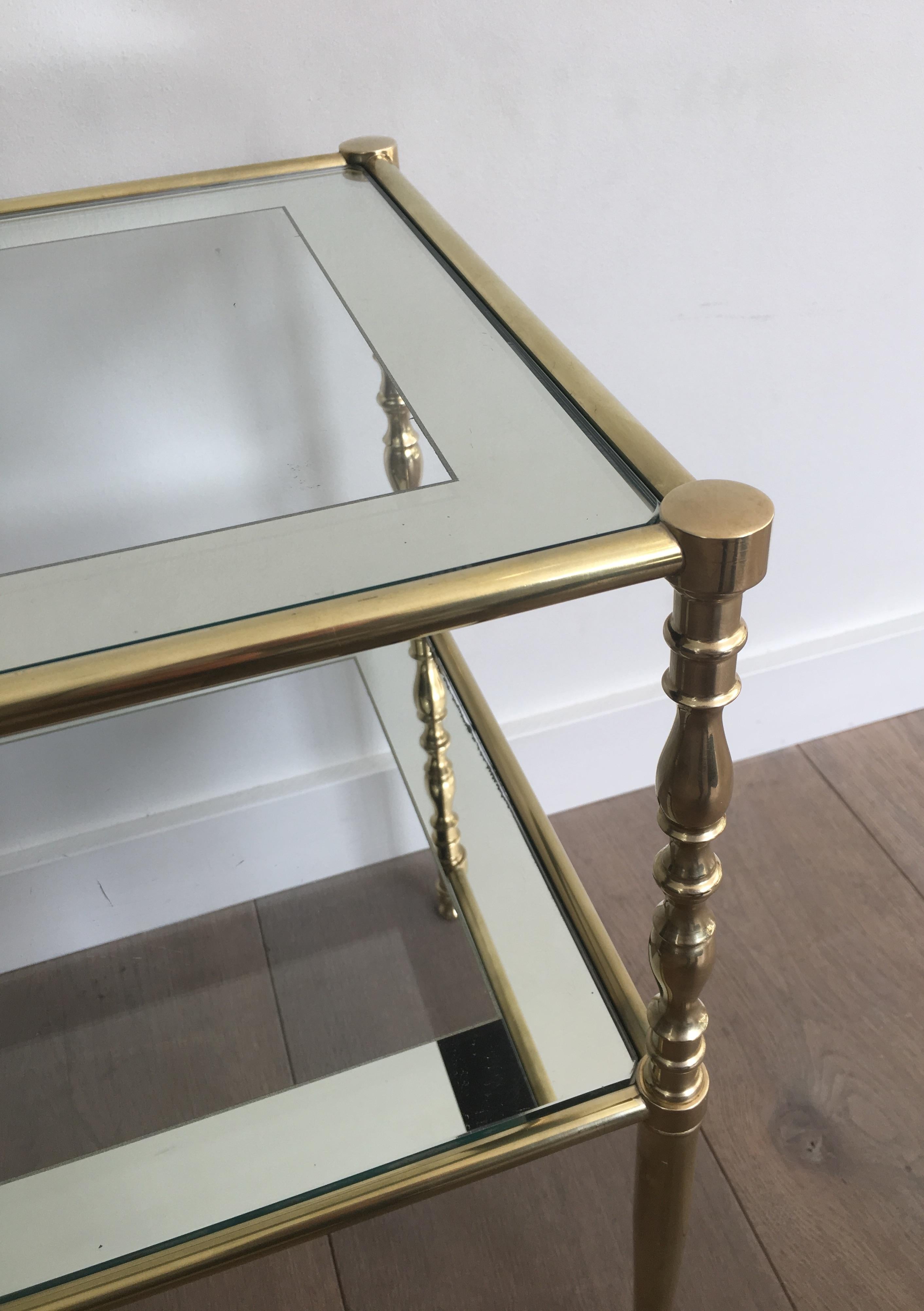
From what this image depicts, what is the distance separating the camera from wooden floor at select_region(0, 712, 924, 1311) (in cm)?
72

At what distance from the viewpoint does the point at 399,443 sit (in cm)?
43

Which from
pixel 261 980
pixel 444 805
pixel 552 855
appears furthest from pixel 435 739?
pixel 261 980

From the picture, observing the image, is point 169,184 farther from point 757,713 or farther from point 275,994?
point 757,713

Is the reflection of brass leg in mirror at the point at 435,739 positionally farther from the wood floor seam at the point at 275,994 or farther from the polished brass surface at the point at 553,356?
the polished brass surface at the point at 553,356

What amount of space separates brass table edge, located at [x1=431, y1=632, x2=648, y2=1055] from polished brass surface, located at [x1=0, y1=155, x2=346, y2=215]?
11.6 inches

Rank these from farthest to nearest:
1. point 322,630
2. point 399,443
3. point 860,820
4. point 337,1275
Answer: point 860,820
point 337,1275
point 399,443
point 322,630

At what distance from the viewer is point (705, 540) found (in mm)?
335

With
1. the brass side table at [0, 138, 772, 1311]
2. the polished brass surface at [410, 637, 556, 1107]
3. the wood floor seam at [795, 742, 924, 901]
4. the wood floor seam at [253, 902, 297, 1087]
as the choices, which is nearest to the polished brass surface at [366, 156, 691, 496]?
the brass side table at [0, 138, 772, 1311]

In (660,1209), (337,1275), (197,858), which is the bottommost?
(337,1275)

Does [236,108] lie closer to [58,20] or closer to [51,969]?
[58,20]

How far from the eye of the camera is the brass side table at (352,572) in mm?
337

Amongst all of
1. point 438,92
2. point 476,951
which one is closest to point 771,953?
point 476,951

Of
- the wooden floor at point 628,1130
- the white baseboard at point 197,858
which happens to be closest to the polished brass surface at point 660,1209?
the wooden floor at point 628,1130

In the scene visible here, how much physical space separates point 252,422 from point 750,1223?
0.64 meters
